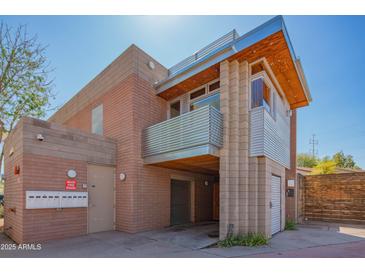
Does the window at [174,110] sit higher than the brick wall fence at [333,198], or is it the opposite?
the window at [174,110]

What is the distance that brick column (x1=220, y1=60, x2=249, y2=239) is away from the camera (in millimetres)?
6664

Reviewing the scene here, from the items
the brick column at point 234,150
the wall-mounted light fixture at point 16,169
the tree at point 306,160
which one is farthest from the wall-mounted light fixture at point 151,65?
the tree at point 306,160

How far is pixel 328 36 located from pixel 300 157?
47748mm

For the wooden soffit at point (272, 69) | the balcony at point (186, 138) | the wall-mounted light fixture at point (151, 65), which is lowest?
the balcony at point (186, 138)

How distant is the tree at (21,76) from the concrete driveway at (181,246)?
737 centimetres

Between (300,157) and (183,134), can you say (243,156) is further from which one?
(300,157)

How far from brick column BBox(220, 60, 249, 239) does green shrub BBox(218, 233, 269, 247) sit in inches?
8.2

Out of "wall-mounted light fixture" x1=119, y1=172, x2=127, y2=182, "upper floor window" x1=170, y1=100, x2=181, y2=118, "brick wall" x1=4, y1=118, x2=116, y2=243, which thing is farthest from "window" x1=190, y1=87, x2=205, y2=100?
"brick wall" x1=4, y1=118, x2=116, y2=243

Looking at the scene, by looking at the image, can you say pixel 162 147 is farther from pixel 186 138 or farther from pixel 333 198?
pixel 333 198

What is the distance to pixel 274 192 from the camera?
818 centimetres

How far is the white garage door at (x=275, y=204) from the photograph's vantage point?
312 inches

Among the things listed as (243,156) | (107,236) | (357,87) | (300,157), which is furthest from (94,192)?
(300,157)

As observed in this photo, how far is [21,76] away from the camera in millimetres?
11430

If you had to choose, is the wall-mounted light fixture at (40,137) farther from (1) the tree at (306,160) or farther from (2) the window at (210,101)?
(1) the tree at (306,160)
